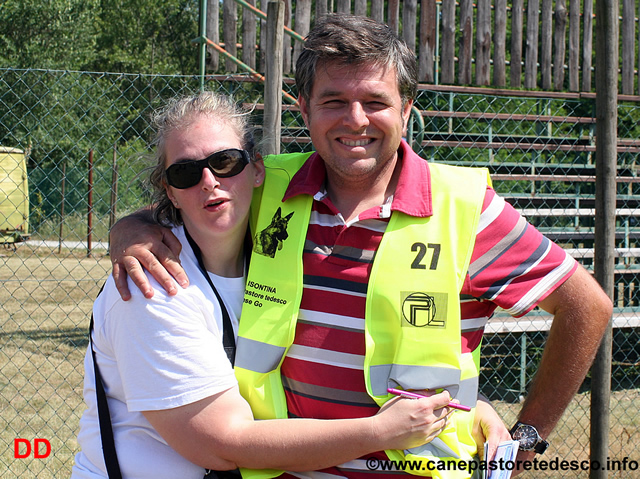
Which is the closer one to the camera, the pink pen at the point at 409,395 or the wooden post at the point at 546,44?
the pink pen at the point at 409,395

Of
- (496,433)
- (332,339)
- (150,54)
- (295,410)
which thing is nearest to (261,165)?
(332,339)

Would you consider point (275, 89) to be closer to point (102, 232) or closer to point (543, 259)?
point (543, 259)

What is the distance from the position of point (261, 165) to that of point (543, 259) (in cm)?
101

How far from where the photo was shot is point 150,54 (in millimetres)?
29641

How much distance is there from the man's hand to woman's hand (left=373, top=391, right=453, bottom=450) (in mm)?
710

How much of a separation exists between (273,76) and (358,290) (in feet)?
5.18

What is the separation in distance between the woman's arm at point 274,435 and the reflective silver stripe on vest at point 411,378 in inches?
2.9

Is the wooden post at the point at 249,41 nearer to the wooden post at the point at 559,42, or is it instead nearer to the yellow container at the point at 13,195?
the wooden post at the point at 559,42

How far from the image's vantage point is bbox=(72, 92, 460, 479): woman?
68.9 inches

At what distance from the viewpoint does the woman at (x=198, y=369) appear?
1750 mm

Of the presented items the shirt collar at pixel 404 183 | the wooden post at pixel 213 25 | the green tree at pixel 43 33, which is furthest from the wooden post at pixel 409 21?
the green tree at pixel 43 33

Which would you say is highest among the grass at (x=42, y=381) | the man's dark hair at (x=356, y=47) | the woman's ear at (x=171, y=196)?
the man's dark hair at (x=356, y=47)

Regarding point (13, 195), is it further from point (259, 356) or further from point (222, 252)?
point (259, 356)

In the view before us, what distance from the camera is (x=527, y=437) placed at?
7.25 ft
